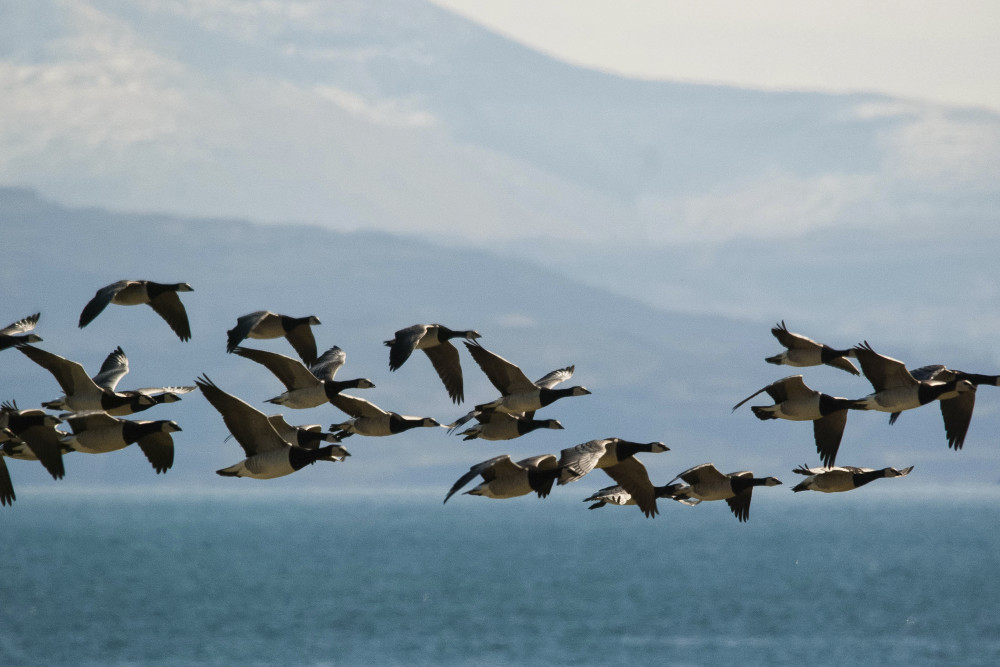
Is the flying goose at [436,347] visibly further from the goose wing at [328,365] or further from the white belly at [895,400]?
the white belly at [895,400]

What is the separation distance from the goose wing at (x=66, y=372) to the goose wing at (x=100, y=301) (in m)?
0.86

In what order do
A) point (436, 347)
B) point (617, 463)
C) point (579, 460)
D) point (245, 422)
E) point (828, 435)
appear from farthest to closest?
point (436, 347), point (828, 435), point (617, 463), point (245, 422), point (579, 460)

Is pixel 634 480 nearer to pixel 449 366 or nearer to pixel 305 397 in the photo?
pixel 449 366

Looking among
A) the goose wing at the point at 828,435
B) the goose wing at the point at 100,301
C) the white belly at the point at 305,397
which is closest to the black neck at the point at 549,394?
the white belly at the point at 305,397

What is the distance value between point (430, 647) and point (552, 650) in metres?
10.1

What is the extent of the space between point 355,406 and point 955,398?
11406 mm

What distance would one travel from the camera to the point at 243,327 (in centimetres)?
2591

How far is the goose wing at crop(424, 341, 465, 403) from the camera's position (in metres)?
29.0

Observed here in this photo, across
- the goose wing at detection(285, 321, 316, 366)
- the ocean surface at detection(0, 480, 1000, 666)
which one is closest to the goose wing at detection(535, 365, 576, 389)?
the goose wing at detection(285, 321, 316, 366)

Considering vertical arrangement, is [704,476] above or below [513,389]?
below

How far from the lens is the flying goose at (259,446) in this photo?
23.4 meters

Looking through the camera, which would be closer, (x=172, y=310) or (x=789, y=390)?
(x=789, y=390)

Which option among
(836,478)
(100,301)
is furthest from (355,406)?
(836,478)

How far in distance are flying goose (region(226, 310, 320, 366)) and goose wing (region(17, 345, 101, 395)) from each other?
262cm
